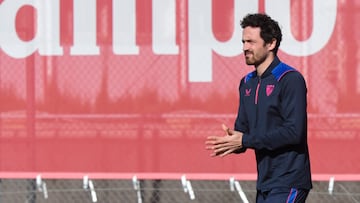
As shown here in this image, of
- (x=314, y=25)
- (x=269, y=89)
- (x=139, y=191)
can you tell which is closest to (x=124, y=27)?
(x=139, y=191)

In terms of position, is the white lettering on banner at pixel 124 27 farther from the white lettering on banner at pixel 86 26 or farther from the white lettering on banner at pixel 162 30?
the white lettering on banner at pixel 86 26

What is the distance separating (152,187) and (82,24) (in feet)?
5.18

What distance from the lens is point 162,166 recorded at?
7.58m

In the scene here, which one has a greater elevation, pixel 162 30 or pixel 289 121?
pixel 162 30

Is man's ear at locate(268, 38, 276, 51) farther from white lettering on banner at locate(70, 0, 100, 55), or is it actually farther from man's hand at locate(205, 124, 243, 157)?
white lettering on banner at locate(70, 0, 100, 55)

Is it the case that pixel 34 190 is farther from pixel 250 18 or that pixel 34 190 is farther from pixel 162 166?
pixel 250 18

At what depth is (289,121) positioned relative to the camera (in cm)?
462

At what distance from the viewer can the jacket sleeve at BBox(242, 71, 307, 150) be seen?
15.1 ft

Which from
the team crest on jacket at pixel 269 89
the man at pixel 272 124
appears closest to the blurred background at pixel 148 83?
the man at pixel 272 124

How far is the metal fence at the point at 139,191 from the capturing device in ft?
26.4

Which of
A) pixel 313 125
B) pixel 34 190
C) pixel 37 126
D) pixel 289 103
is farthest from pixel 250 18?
pixel 34 190

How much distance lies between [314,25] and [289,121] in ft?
9.75

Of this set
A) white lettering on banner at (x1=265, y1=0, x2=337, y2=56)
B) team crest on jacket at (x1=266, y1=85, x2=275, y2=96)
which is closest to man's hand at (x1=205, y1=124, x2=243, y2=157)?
team crest on jacket at (x1=266, y1=85, x2=275, y2=96)

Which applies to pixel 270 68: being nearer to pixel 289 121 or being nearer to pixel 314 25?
pixel 289 121
